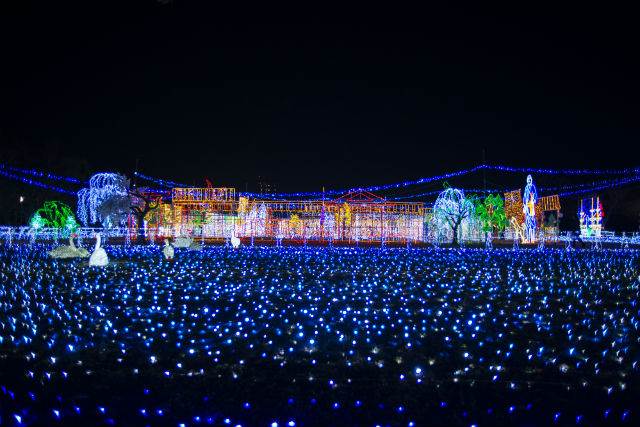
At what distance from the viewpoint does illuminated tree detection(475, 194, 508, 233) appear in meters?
34.3

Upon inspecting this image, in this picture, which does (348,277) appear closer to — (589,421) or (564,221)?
(589,421)

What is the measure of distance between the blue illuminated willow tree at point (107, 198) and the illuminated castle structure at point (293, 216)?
2.25 metres

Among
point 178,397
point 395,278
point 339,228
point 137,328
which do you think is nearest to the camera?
point 178,397

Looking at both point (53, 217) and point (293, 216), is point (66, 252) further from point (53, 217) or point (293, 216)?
point (293, 216)

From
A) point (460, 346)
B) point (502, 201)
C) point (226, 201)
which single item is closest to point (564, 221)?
point (502, 201)

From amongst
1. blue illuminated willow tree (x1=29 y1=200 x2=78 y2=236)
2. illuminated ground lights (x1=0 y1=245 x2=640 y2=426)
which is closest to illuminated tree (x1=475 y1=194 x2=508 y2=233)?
illuminated ground lights (x1=0 y1=245 x2=640 y2=426)

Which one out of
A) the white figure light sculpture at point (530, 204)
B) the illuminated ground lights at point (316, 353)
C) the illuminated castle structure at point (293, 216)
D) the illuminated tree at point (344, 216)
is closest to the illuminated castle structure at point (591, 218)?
the white figure light sculpture at point (530, 204)

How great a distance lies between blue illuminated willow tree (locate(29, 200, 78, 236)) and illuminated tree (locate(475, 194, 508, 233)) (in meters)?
26.7

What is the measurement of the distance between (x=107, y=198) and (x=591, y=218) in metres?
31.5

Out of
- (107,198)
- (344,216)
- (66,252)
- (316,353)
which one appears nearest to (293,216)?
(344,216)

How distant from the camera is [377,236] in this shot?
35906 millimetres

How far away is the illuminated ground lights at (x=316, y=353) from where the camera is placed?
13.3 feet

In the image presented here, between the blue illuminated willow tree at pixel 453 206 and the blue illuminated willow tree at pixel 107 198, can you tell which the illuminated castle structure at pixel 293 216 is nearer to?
the blue illuminated willow tree at pixel 107 198

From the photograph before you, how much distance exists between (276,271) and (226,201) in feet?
68.3
